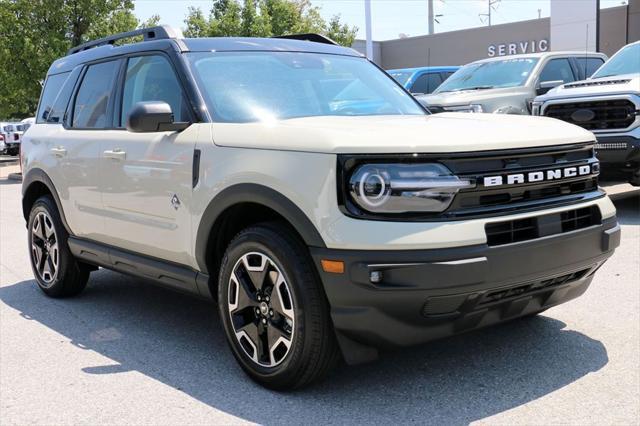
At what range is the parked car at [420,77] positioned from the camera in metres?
14.8

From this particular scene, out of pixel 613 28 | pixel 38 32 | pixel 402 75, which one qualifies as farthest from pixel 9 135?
pixel 613 28

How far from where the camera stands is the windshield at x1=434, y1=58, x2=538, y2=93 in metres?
10.9

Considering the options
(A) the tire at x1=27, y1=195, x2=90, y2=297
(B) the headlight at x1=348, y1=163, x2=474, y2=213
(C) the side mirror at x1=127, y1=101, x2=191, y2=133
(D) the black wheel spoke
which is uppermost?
(C) the side mirror at x1=127, y1=101, x2=191, y2=133

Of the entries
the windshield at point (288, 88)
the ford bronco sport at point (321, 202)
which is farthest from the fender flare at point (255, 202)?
the windshield at point (288, 88)

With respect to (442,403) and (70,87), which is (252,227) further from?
(70,87)

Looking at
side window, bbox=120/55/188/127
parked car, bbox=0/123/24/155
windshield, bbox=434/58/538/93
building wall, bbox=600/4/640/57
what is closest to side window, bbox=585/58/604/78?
windshield, bbox=434/58/538/93

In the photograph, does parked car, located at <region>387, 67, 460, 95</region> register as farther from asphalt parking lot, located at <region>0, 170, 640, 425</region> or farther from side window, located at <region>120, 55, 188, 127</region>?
side window, located at <region>120, 55, 188, 127</region>

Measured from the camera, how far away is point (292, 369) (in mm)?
3531

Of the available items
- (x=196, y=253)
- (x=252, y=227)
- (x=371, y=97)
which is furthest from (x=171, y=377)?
(x=371, y=97)

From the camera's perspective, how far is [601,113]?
336 inches

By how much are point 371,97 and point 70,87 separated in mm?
2536

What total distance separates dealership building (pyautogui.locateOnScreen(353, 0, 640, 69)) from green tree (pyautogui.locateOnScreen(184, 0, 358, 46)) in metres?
5.39

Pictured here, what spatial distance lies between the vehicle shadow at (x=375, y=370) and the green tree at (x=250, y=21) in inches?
960

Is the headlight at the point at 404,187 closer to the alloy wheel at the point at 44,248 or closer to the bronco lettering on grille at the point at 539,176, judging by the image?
the bronco lettering on grille at the point at 539,176
